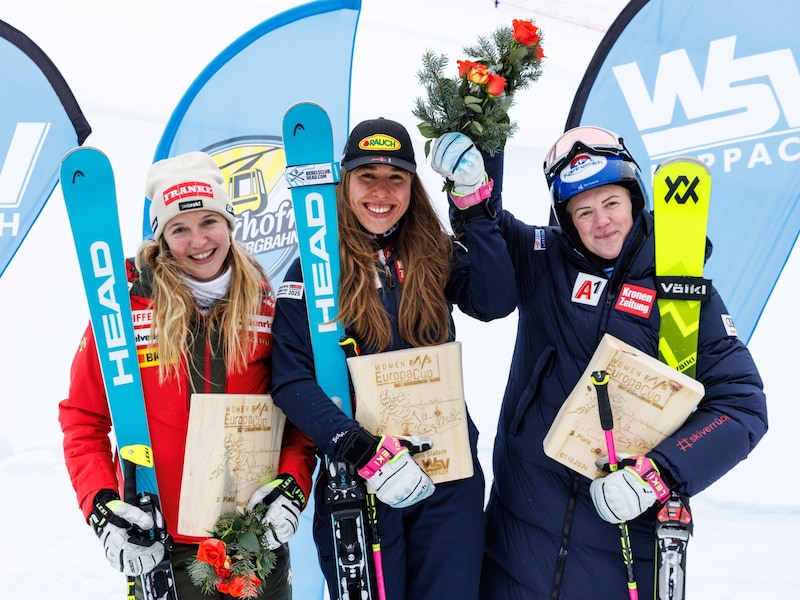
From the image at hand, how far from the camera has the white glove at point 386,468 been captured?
203 cm

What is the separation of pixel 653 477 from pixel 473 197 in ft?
3.06

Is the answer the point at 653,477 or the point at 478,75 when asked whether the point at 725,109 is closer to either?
the point at 478,75

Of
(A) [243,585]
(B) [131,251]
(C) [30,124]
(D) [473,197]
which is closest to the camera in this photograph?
(A) [243,585]

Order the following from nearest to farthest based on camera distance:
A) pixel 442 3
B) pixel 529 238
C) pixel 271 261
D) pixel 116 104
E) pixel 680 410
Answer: pixel 680 410
pixel 529 238
pixel 271 261
pixel 116 104
pixel 442 3

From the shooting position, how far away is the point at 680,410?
2006 millimetres

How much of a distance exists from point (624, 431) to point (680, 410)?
0.55 feet

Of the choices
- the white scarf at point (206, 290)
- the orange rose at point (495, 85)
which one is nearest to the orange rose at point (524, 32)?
the orange rose at point (495, 85)

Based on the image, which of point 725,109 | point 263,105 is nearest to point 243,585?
point 263,105

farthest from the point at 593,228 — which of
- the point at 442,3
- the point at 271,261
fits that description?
the point at 442,3

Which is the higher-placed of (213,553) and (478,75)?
(478,75)

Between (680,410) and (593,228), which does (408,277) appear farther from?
(680,410)

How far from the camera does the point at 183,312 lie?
212 centimetres

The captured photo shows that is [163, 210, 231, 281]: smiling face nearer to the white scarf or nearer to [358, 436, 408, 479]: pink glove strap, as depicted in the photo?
the white scarf

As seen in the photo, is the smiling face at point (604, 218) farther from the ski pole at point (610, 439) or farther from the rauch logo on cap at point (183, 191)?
the rauch logo on cap at point (183, 191)
